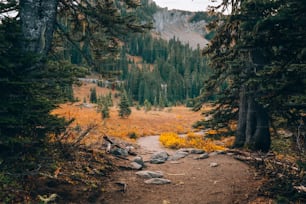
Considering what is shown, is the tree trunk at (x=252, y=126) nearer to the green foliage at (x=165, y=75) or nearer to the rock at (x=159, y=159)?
the rock at (x=159, y=159)

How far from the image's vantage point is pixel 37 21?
638 cm

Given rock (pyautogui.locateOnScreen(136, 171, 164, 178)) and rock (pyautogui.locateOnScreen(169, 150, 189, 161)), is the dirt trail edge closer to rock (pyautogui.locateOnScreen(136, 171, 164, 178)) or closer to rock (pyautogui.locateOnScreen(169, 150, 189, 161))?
rock (pyautogui.locateOnScreen(136, 171, 164, 178))

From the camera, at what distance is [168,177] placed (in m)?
8.09

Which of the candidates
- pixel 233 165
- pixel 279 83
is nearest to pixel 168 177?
pixel 233 165

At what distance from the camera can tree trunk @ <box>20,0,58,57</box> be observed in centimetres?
626

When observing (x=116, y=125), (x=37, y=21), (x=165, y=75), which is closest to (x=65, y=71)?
(x=37, y=21)

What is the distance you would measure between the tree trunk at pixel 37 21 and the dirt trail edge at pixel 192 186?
3.71 meters

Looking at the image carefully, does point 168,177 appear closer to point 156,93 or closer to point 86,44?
point 86,44

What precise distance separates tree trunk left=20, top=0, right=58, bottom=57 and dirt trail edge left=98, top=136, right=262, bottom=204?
146 inches

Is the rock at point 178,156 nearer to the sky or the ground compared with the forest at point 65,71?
nearer to the ground

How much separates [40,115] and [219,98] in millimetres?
9609

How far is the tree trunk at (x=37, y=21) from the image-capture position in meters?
6.26

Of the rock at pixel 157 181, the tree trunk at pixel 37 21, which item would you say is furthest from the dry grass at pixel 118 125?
the rock at pixel 157 181

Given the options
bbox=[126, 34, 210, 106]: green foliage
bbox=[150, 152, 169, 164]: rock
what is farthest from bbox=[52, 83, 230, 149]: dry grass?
bbox=[126, 34, 210, 106]: green foliage
